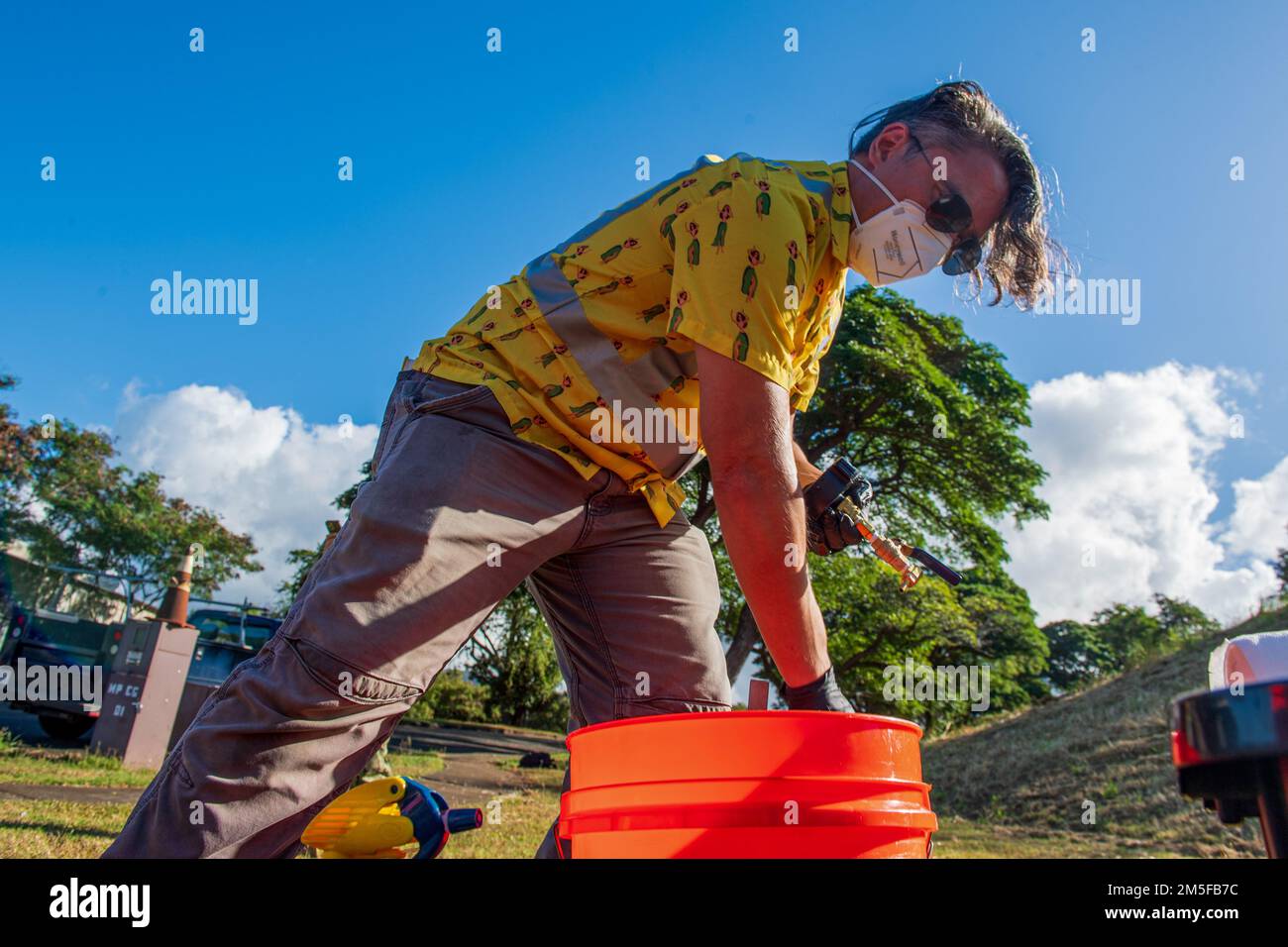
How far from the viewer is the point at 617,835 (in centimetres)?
136

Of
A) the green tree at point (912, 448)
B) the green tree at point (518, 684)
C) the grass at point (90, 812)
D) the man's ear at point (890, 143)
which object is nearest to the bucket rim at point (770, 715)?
the man's ear at point (890, 143)

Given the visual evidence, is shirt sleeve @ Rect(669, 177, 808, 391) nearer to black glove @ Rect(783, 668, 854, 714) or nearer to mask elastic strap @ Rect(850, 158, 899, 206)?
mask elastic strap @ Rect(850, 158, 899, 206)

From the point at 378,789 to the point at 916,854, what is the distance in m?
1.40

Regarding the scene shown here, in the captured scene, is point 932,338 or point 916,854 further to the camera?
point 932,338

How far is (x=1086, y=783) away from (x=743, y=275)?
8977 millimetres

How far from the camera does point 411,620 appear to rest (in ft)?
5.57

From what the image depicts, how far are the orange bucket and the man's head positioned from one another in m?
1.28

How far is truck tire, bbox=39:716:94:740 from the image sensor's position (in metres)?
11.3

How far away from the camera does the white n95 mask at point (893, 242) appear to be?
6.88ft

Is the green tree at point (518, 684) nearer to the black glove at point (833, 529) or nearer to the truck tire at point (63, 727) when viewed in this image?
the truck tire at point (63, 727)

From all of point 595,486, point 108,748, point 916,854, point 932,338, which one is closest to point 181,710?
point 108,748

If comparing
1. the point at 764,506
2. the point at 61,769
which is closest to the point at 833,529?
the point at 764,506

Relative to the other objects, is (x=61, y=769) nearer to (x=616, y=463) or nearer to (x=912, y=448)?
(x=616, y=463)
